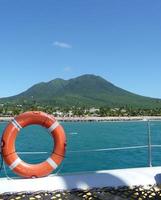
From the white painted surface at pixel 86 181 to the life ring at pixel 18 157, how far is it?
0.19 meters

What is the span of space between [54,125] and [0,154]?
832mm

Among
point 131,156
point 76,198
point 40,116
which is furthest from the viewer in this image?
point 131,156

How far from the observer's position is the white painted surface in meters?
5.31

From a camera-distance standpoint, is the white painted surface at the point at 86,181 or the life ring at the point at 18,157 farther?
the life ring at the point at 18,157

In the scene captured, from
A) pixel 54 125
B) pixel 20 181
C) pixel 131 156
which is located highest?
pixel 54 125

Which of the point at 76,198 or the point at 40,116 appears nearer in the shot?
the point at 76,198

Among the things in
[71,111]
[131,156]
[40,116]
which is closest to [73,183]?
[40,116]

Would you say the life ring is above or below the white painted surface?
above

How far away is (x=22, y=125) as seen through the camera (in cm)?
579

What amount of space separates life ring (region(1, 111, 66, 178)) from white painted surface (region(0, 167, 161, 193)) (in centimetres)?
19

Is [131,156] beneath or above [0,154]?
beneath

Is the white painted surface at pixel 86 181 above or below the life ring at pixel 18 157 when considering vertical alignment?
below

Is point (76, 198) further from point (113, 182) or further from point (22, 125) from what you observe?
point (22, 125)

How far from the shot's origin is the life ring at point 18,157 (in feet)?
18.5
